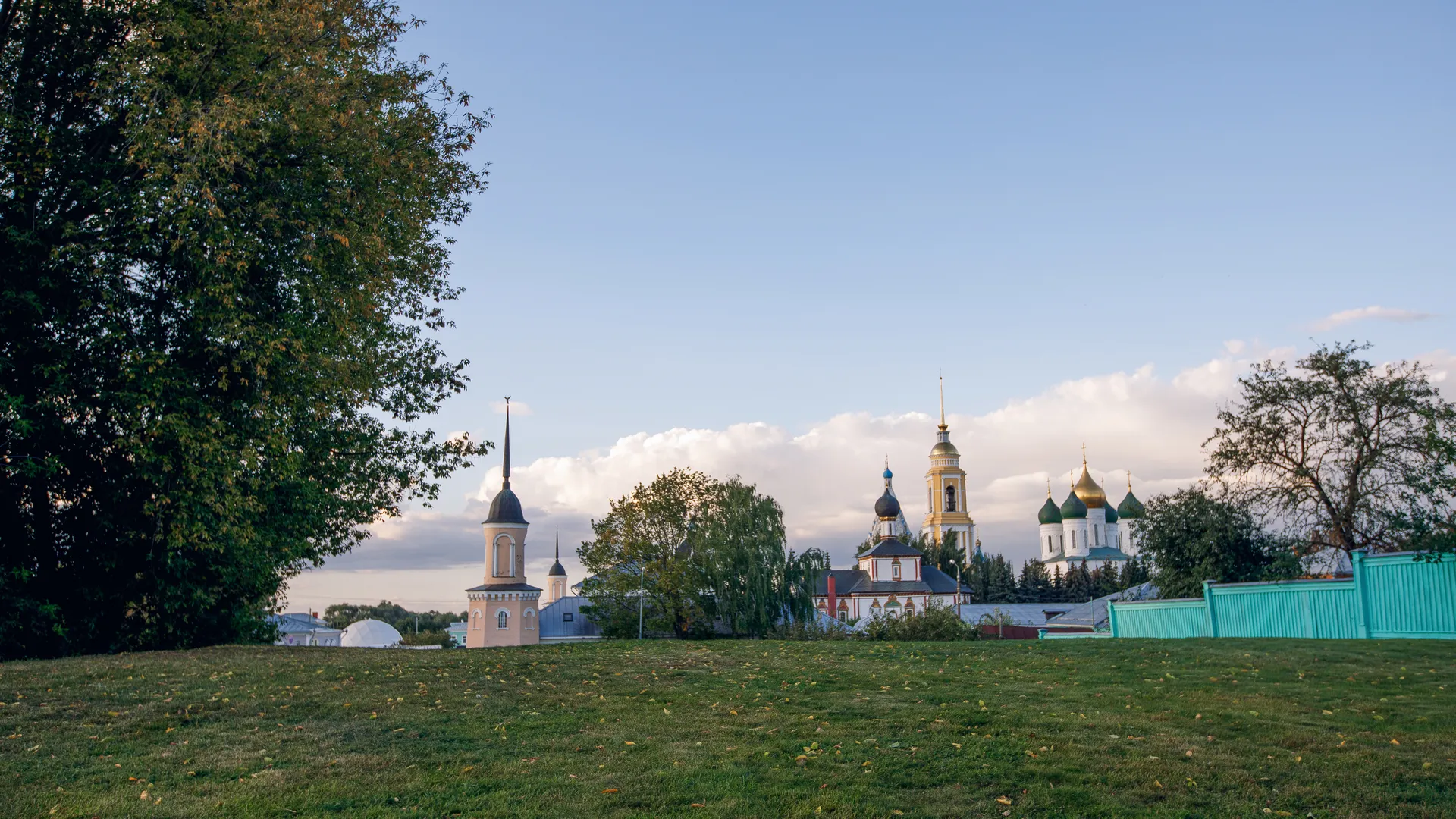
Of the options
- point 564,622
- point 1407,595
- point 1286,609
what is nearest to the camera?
point 1407,595

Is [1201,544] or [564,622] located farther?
[564,622]

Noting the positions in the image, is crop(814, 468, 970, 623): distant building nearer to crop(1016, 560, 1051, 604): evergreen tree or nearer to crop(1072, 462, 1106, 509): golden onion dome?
crop(1016, 560, 1051, 604): evergreen tree

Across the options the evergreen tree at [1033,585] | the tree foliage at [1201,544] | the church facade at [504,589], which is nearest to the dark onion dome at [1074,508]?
the evergreen tree at [1033,585]

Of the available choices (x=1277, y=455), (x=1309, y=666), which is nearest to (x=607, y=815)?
(x=1309, y=666)

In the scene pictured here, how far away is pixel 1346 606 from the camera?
67.8 ft

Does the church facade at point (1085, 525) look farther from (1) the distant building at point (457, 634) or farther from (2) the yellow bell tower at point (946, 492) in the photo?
(1) the distant building at point (457, 634)

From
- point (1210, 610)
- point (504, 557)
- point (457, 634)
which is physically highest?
point (504, 557)

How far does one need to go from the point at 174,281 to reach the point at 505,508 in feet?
164

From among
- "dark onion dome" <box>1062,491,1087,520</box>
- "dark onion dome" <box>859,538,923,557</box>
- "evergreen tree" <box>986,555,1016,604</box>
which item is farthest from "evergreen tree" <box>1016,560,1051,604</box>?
"dark onion dome" <box>1062,491,1087,520</box>

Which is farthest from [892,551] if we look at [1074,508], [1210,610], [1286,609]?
[1286,609]

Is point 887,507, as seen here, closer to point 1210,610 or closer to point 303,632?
point 303,632

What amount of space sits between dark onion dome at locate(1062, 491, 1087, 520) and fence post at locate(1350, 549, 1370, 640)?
357 feet

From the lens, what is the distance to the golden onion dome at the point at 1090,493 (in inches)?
4958

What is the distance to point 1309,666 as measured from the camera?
13.9 metres
